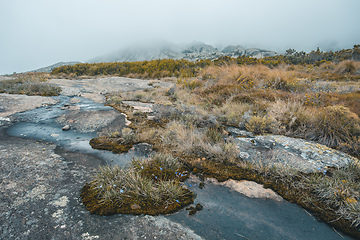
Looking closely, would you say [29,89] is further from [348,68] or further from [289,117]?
[348,68]

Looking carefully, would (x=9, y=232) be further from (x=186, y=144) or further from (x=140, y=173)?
(x=186, y=144)

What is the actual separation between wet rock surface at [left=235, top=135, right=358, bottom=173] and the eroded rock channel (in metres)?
0.81

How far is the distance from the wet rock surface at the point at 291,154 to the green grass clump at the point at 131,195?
176cm

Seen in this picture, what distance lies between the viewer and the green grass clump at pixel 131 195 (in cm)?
223

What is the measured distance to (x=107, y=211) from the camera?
2143 millimetres

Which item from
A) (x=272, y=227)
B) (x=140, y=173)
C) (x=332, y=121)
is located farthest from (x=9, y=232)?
(x=332, y=121)

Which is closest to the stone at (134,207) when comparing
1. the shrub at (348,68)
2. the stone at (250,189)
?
the stone at (250,189)

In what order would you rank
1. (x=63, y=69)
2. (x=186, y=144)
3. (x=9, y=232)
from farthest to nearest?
(x=63, y=69) → (x=186, y=144) → (x=9, y=232)

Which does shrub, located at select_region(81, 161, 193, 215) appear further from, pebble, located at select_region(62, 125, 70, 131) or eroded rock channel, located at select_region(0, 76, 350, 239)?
pebble, located at select_region(62, 125, 70, 131)

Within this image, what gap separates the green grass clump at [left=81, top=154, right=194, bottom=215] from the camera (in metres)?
2.23

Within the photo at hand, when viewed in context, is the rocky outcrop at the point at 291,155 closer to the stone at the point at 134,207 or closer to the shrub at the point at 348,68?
the stone at the point at 134,207

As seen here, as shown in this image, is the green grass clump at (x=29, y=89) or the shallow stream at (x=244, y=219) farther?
the green grass clump at (x=29, y=89)

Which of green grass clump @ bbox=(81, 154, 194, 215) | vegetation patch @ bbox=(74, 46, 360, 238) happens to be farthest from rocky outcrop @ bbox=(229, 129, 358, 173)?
green grass clump @ bbox=(81, 154, 194, 215)

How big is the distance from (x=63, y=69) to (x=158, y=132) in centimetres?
2274
